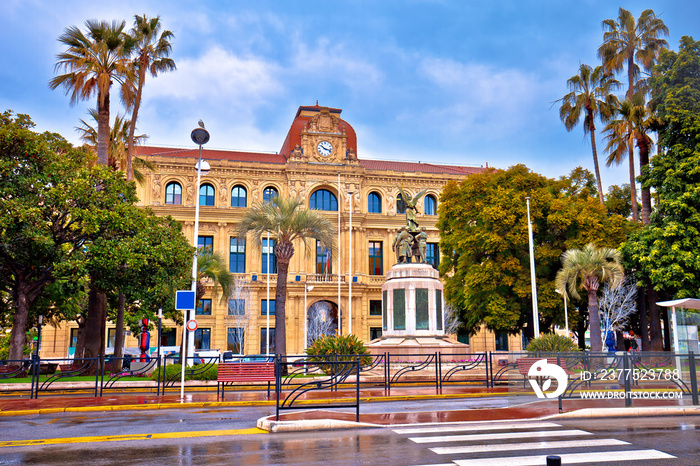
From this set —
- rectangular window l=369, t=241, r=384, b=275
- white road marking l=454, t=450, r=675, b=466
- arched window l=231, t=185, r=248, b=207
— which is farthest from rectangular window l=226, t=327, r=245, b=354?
white road marking l=454, t=450, r=675, b=466

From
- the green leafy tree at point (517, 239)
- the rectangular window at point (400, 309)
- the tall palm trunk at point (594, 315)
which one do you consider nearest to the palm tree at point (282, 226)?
the rectangular window at point (400, 309)

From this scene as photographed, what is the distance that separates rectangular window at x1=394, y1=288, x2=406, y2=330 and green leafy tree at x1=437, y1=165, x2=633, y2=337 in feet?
33.5

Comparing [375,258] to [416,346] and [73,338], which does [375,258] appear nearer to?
[73,338]

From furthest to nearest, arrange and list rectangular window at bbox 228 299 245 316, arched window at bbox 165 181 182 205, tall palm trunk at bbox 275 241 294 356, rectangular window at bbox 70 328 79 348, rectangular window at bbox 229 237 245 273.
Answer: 1. rectangular window at bbox 229 237 245 273
2. arched window at bbox 165 181 182 205
3. rectangular window at bbox 70 328 79 348
4. rectangular window at bbox 228 299 245 316
5. tall palm trunk at bbox 275 241 294 356

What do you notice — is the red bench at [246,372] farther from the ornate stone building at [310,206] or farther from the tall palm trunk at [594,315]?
the ornate stone building at [310,206]

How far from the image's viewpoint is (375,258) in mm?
61969

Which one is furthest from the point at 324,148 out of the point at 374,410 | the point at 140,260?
the point at 374,410

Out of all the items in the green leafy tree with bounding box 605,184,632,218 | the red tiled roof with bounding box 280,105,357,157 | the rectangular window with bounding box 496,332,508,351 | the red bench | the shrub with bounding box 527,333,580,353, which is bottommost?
the rectangular window with bounding box 496,332,508,351

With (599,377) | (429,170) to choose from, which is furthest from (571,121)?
(599,377)

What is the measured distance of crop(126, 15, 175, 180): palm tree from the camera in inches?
1189

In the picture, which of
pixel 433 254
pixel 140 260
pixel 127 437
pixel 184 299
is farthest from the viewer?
pixel 433 254

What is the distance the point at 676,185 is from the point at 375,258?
117 ft

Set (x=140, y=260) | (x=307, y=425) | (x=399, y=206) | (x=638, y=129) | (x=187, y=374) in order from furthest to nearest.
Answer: (x=399, y=206) < (x=638, y=129) < (x=140, y=260) < (x=187, y=374) < (x=307, y=425)

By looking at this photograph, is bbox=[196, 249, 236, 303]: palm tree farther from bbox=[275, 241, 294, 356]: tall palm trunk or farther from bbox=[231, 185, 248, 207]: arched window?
bbox=[231, 185, 248, 207]: arched window
